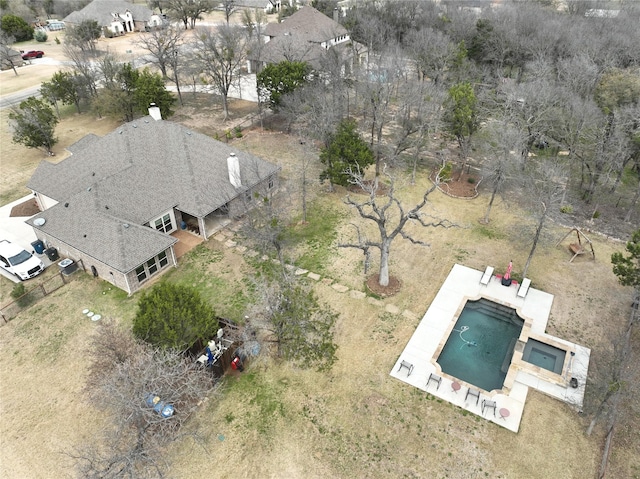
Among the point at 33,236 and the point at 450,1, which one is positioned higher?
the point at 450,1

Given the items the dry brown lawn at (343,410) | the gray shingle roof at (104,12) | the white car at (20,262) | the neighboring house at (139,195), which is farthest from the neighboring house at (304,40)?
the gray shingle roof at (104,12)

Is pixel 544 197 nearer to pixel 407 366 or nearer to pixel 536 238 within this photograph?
pixel 536 238

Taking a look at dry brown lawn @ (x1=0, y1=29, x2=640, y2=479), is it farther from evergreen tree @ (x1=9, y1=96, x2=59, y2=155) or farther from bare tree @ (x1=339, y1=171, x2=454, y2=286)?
evergreen tree @ (x1=9, y1=96, x2=59, y2=155)

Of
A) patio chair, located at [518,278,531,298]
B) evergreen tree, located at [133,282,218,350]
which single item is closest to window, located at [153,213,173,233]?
evergreen tree, located at [133,282,218,350]

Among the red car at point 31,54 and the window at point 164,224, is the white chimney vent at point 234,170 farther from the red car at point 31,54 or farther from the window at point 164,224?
the red car at point 31,54

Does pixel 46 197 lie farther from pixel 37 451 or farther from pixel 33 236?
pixel 37 451

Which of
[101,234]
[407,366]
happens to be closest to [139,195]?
[101,234]

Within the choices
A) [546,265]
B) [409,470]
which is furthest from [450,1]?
[409,470]
